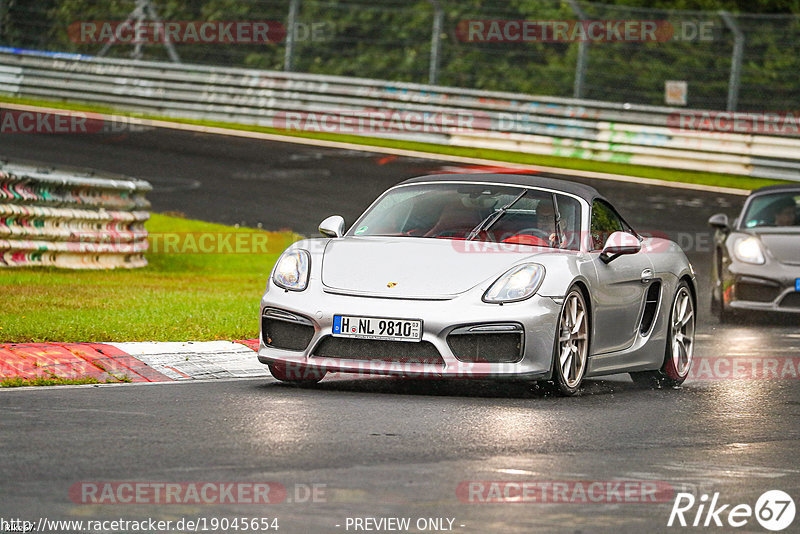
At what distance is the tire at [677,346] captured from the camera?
1035cm

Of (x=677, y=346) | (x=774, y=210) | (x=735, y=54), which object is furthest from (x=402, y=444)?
(x=735, y=54)

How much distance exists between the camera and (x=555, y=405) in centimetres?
866

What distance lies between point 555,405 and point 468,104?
19.1 m

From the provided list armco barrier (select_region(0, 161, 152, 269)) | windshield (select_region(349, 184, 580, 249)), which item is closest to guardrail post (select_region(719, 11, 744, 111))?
armco barrier (select_region(0, 161, 152, 269))

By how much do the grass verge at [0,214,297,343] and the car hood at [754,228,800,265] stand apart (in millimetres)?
4925

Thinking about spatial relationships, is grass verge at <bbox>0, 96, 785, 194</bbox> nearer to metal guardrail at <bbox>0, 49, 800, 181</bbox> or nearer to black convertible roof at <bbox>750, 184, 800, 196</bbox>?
metal guardrail at <bbox>0, 49, 800, 181</bbox>

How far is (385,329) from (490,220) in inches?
55.0

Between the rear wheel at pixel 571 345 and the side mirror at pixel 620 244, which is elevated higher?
the side mirror at pixel 620 244

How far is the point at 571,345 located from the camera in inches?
354

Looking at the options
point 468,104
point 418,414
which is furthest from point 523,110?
point 418,414

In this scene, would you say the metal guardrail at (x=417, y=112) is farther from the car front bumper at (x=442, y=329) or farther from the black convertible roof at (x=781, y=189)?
the car front bumper at (x=442, y=329)

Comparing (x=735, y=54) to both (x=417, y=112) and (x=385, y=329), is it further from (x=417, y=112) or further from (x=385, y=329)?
(x=385, y=329)

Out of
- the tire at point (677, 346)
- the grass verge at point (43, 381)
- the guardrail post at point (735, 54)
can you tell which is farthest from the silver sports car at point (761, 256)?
the guardrail post at point (735, 54)

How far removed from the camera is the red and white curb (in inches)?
363
